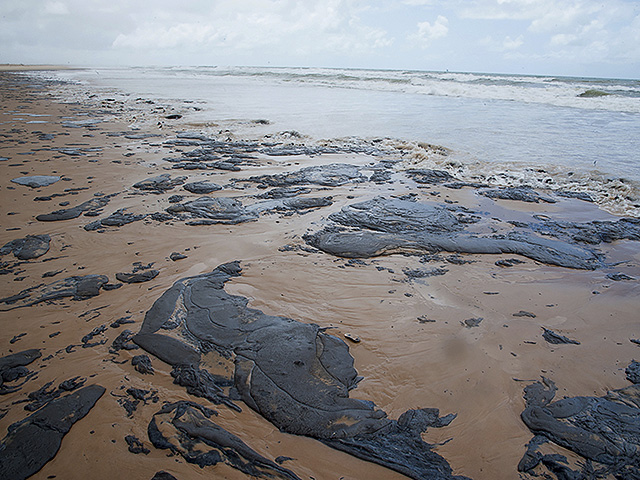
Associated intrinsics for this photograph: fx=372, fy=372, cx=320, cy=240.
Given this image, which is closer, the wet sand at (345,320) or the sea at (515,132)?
the wet sand at (345,320)

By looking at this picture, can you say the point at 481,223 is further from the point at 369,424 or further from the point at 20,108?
the point at 20,108

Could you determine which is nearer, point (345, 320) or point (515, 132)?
point (345, 320)

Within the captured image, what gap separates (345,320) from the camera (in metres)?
3.26

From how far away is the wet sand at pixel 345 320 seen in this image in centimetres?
213

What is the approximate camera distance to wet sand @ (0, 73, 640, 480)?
213 cm

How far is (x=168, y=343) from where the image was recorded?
2871 millimetres

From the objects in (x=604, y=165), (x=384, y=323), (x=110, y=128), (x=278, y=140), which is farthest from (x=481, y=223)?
(x=110, y=128)

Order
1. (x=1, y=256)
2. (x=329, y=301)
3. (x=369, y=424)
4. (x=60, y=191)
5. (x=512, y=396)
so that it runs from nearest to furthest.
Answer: (x=369, y=424), (x=512, y=396), (x=329, y=301), (x=1, y=256), (x=60, y=191)

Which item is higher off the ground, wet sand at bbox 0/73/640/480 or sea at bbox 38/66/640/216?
sea at bbox 38/66/640/216

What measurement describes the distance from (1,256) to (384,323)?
13.7ft

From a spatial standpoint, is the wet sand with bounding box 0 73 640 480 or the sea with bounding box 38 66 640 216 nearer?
the wet sand with bounding box 0 73 640 480

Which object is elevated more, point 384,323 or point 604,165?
point 604,165

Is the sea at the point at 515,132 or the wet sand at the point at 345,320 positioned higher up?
the sea at the point at 515,132

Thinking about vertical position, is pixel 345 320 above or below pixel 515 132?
below
